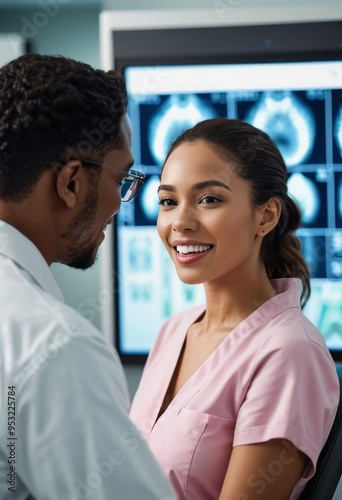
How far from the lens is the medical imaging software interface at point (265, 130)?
220 centimetres

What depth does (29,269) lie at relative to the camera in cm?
83

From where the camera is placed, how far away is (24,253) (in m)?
0.84

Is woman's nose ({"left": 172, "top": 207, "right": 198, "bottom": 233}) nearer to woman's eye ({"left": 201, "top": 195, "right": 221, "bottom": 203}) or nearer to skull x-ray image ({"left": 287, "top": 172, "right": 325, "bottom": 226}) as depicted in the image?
woman's eye ({"left": 201, "top": 195, "right": 221, "bottom": 203})

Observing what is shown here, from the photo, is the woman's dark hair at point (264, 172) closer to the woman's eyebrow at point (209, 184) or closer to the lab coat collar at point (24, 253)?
the woman's eyebrow at point (209, 184)

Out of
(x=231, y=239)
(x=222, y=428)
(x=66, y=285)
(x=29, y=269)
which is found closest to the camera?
(x=29, y=269)

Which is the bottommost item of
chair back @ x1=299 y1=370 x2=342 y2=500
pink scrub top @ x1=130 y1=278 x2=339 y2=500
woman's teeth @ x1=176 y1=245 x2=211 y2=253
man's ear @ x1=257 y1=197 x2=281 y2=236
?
chair back @ x1=299 y1=370 x2=342 y2=500

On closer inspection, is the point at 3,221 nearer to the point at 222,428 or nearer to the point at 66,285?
the point at 222,428

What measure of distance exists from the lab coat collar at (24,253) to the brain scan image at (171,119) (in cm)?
142

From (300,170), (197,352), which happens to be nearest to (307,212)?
(300,170)

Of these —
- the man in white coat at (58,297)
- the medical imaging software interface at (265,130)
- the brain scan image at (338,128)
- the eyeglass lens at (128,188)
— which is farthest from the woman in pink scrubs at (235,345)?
the brain scan image at (338,128)

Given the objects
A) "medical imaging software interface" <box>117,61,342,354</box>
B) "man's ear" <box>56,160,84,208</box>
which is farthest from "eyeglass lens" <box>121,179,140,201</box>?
"medical imaging software interface" <box>117,61,342,354</box>

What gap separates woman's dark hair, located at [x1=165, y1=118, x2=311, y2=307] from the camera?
4.45ft

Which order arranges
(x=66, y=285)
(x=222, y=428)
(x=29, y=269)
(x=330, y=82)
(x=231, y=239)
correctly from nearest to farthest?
(x=29, y=269)
(x=222, y=428)
(x=231, y=239)
(x=330, y=82)
(x=66, y=285)

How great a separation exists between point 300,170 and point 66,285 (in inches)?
38.2
